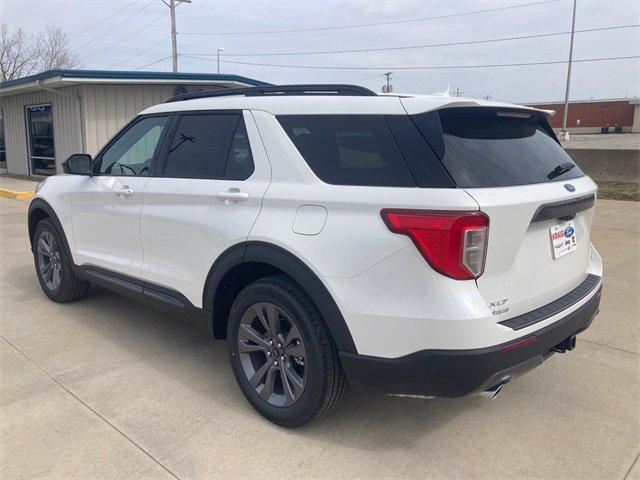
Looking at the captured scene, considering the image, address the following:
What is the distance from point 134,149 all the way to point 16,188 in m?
12.3

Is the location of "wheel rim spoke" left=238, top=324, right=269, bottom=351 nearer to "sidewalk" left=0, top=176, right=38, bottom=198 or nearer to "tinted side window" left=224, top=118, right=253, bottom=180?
"tinted side window" left=224, top=118, right=253, bottom=180

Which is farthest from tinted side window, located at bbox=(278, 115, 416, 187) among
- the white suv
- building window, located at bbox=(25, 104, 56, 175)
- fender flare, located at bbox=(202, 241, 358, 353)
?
building window, located at bbox=(25, 104, 56, 175)

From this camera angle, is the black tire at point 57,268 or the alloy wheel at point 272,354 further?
the black tire at point 57,268

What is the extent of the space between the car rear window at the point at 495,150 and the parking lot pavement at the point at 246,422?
1.41 metres

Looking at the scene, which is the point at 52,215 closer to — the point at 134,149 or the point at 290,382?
the point at 134,149

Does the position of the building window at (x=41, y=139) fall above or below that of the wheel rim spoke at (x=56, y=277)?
above

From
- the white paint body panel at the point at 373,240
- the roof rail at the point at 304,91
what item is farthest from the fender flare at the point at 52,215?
the roof rail at the point at 304,91

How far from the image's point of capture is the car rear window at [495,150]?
2543 millimetres

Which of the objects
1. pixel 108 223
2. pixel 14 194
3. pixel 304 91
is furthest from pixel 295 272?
pixel 14 194

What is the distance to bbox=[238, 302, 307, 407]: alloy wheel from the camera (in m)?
2.94

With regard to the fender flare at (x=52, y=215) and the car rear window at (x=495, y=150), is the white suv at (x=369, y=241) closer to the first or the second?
the car rear window at (x=495, y=150)

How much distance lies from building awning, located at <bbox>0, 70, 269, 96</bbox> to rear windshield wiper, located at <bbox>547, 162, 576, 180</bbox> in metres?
12.2

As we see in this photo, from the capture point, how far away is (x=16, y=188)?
48.1 ft

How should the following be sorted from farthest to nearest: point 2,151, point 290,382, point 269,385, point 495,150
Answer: point 2,151 < point 269,385 < point 290,382 < point 495,150
